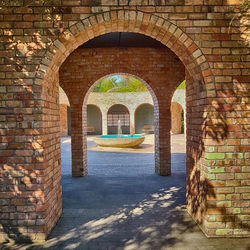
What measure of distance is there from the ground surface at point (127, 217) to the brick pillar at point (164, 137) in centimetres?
37

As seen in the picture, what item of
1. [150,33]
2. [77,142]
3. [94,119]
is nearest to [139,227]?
[150,33]

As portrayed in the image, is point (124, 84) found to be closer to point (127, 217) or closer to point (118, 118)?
point (118, 118)

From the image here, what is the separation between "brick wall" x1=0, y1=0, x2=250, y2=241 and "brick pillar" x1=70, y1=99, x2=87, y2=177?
296cm

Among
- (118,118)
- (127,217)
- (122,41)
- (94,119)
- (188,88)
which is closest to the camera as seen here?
(127,217)

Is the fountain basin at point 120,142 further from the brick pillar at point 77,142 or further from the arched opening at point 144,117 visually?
→ the arched opening at point 144,117

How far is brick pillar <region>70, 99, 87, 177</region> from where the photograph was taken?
225 inches

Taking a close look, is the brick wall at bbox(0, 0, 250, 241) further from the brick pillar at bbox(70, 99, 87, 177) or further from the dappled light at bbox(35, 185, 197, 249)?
the brick pillar at bbox(70, 99, 87, 177)

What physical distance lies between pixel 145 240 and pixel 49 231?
137cm

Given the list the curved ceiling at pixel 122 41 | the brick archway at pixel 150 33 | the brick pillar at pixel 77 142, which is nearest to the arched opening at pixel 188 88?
the brick archway at pixel 150 33

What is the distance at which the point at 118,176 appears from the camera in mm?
5656

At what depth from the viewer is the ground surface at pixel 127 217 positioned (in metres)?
2.55

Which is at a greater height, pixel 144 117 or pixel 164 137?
pixel 144 117

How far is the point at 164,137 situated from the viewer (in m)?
5.77

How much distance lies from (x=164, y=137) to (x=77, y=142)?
8.43 ft
